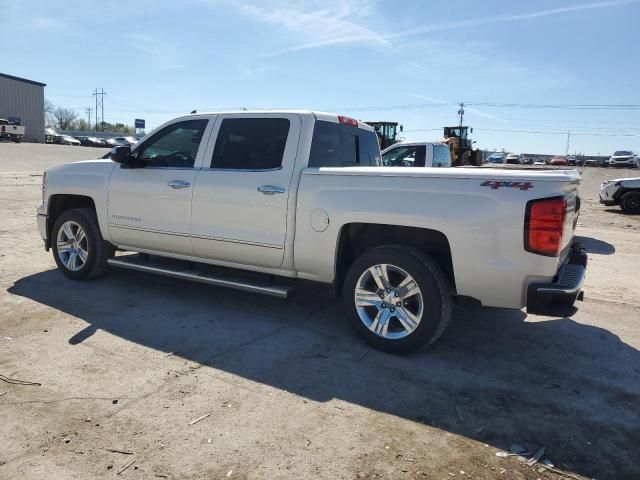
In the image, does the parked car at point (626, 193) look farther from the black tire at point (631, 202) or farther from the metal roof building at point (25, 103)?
the metal roof building at point (25, 103)

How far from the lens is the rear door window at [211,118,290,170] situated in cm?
483

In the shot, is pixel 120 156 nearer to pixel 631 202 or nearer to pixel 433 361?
pixel 433 361

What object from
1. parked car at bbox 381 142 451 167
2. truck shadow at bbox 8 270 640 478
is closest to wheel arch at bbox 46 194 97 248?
truck shadow at bbox 8 270 640 478

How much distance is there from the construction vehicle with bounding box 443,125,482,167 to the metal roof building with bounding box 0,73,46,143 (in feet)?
183

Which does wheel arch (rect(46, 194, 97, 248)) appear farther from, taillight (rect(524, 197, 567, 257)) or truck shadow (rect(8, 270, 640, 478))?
taillight (rect(524, 197, 567, 257))

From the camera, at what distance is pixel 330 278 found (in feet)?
14.9

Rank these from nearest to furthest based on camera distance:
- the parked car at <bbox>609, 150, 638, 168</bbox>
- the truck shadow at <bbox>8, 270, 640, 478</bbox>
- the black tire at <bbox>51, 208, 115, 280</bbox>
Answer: the truck shadow at <bbox>8, 270, 640, 478</bbox>, the black tire at <bbox>51, 208, 115, 280</bbox>, the parked car at <bbox>609, 150, 638, 168</bbox>

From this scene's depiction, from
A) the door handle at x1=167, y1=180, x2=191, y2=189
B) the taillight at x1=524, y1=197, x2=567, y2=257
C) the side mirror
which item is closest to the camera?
the taillight at x1=524, y1=197, x2=567, y2=257

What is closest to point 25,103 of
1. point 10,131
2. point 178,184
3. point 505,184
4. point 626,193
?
point 10,131

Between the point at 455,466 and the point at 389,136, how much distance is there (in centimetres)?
1891

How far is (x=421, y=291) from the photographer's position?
4.02m

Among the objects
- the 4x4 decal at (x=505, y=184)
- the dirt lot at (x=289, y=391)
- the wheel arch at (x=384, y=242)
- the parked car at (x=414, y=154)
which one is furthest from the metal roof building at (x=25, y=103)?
the 4x4 decal at (x=505, y=184)

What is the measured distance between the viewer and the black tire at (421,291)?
3988 mm

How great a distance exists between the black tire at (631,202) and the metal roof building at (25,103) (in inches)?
2534
